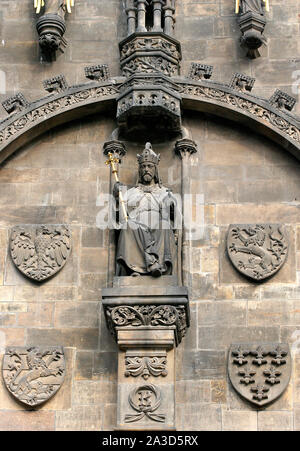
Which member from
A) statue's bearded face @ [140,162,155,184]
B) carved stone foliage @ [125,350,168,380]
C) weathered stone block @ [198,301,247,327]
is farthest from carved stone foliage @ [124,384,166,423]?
statue's bearded face @ [140,162,155,184]

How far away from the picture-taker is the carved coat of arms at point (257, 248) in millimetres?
15336

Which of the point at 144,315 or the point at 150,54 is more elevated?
the point at 150,54

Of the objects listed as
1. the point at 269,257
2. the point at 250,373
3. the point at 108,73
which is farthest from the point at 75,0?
the point at 250,373

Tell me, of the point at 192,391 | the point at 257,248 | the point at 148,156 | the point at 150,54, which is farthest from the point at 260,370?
the point at 150,54

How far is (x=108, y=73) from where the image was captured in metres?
16.3

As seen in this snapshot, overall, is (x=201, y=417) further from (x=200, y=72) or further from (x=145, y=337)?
(x=200, y=72)

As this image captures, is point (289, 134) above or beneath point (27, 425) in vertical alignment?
above

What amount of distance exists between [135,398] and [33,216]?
2.74m

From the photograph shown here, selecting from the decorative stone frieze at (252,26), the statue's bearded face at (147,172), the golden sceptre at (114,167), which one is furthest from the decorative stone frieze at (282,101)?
the golden sceptre at (114,167)

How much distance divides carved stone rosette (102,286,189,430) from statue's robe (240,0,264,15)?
3971 mm

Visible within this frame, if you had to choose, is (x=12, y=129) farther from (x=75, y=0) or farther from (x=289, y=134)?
(x=289, y=134)

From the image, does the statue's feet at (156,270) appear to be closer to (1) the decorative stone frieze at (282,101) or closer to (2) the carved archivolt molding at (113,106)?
(2) the carved archivolt molding at (113,106)

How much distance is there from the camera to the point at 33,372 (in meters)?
15.0

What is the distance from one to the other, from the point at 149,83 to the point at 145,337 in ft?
10.7
